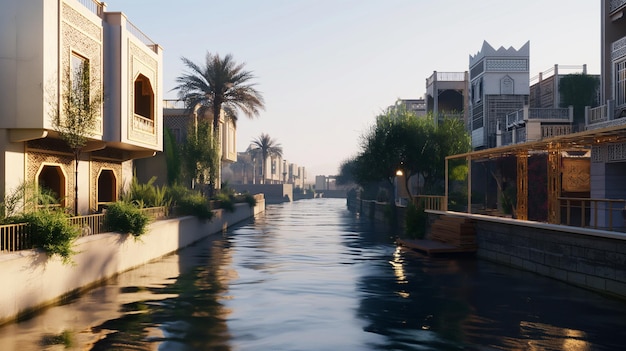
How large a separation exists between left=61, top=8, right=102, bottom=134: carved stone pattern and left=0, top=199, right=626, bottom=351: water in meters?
6.96

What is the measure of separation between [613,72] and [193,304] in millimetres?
19491

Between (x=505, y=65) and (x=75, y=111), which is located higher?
(x=505, y=65)

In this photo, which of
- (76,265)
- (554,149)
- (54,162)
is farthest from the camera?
(54,162)

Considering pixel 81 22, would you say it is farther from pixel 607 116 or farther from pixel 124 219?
pixel 607 116

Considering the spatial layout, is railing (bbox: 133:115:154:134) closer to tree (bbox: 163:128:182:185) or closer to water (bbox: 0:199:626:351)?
water (bbox: 0:199:626:351)

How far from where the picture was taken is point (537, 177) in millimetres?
34219

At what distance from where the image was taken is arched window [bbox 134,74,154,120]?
28.9 metres

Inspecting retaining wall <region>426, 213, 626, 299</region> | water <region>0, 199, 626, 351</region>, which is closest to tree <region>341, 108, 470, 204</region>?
retaining wall <region>426, 213, 626, 299</region>

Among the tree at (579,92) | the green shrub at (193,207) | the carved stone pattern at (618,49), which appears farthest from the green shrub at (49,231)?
the tree at (579,92)

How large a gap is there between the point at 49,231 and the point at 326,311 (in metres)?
6.14

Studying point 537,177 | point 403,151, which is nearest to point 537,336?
point 537,177

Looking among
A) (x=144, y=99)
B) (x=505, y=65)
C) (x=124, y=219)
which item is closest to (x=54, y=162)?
(x=124, y=219)

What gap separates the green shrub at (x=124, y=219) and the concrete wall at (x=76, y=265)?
27 cm

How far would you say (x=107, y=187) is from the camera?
2888 cm
